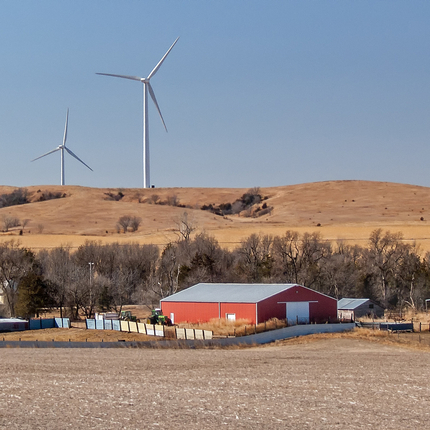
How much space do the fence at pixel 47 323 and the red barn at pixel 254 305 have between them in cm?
772

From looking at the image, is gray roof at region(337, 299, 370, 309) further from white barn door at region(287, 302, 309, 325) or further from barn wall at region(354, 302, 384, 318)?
Result: white barn door at region(287, 302, 309, 325)

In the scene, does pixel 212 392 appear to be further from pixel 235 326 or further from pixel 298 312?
pixel 298 312

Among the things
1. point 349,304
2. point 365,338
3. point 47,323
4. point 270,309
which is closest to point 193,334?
point 365,338

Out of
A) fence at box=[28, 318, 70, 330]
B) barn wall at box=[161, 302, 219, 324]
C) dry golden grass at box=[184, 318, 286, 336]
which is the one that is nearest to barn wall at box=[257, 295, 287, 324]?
dry golden grass at box=[184, 318, 286, 336]

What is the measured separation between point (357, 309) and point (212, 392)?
146 feet

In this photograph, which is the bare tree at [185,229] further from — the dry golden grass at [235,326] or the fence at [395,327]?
the fence at [395,327]

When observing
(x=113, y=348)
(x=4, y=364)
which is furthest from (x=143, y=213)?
(x=4, y=364)

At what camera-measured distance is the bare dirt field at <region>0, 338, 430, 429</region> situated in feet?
46.7

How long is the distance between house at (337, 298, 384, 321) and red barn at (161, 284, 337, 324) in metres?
4.20

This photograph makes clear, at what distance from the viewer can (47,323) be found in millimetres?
56406

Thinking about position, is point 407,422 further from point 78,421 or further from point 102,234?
point 102,234

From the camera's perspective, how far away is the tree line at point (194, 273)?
6675 cm

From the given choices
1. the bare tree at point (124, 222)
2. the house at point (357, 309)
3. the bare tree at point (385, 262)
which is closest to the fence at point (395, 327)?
the house at point (357, 309)

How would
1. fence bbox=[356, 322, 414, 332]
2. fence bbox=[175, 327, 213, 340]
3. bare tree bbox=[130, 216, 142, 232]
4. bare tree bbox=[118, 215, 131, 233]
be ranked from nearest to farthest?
1. fence bbox=[175, 327, 213, 340]
2. fence bbox=[356, 322, 414, 332]
3. bare tree bbox=[118, 215, 131, 233]
4. bare tree bbox=[130, 216, 142, 232]
